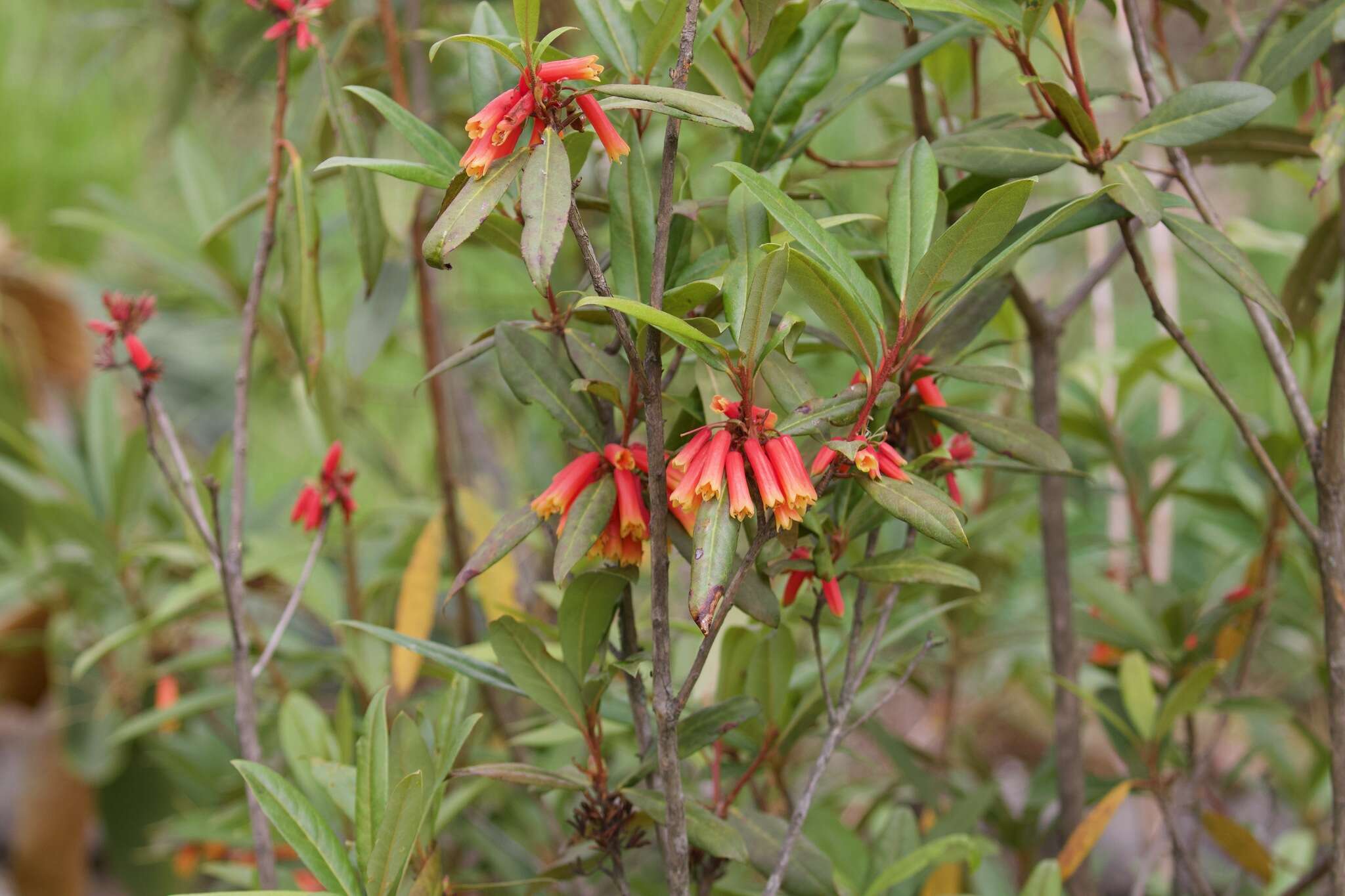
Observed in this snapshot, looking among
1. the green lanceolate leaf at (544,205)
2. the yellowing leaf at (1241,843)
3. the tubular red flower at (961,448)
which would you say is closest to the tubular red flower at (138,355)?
the green lanceolate leaf at (544,205)

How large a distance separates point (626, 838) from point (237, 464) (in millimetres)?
311

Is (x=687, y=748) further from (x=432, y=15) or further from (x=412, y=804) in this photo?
(x=432, y=15)

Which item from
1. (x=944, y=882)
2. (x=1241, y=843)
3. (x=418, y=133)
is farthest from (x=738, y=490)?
(x=1241, y=843)

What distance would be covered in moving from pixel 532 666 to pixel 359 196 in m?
0.31

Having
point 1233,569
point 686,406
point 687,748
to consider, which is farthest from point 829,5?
point 1233,569

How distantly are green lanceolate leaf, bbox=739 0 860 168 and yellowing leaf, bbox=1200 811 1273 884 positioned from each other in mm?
582

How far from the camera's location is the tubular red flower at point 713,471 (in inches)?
16.2

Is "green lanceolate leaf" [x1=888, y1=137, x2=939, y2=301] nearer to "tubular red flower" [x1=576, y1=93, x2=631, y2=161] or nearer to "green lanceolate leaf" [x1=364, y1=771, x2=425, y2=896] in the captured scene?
"tubular red flower" [x1=576, y1=93, x2=631, y2=161]

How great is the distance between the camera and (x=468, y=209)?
0.40 meters

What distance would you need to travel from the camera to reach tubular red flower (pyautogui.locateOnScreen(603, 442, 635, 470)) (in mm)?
474

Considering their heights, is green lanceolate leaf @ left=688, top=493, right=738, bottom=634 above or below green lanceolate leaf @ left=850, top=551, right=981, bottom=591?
above

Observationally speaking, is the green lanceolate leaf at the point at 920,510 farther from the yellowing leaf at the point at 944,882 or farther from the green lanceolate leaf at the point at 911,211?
the yellowing leaf at the point at 944,882

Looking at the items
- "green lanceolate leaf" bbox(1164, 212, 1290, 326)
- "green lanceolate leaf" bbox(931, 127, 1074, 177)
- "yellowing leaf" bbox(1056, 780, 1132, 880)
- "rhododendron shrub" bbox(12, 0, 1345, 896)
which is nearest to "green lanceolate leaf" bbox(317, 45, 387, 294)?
"rhododendron shrub" bbox(12, 0, 1345, 896)

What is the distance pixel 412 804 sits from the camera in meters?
0.47
